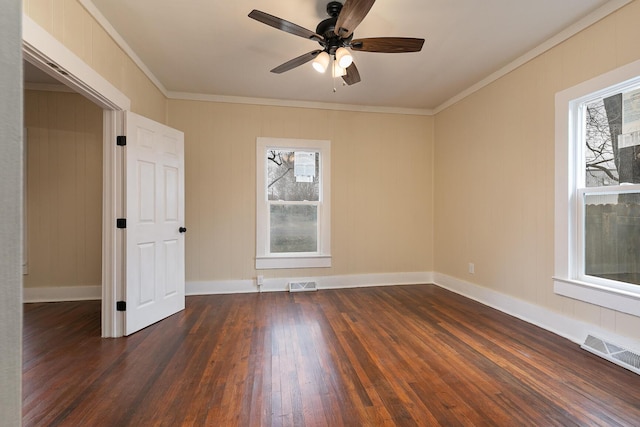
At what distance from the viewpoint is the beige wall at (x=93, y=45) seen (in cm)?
185

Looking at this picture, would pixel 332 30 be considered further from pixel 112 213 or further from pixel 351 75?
pixel 112 213

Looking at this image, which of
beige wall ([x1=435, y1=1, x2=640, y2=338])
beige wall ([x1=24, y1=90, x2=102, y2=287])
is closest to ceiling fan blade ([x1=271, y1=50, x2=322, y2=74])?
Answer: beige wall ([x1=435, y1=1, x2=640, y2=338])

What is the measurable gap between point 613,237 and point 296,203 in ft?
10.8

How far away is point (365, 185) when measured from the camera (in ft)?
14.4

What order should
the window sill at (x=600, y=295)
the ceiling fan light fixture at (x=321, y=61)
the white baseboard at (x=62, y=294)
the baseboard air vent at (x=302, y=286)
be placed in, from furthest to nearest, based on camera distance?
the baseboard air vent at (x=302, y=286)
the white baseboard at (x=62, y=294)
the ceiling fan light fixture at (x=321, y=61)
the window sill at (x=600, y=295)

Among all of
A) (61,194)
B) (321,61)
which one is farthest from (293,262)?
(61,194)

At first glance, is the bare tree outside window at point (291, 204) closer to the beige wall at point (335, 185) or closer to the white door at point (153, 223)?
the beige wall at point (335, 185)

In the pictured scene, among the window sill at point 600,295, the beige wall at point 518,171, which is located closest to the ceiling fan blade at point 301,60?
the beige wall at point 518,171

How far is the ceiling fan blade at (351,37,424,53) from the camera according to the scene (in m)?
2.18

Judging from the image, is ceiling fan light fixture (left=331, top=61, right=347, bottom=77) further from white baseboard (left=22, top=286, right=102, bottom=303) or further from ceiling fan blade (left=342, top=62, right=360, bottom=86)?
white baseboard (left=22, top=286, right=102, bottom=303)

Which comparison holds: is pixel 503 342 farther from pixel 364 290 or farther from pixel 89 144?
pixel 89 144

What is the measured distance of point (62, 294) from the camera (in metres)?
3.61

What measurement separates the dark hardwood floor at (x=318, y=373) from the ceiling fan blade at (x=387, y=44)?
235cm

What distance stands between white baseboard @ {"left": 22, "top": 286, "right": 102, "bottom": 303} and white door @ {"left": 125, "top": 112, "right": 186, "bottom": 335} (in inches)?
52.1
